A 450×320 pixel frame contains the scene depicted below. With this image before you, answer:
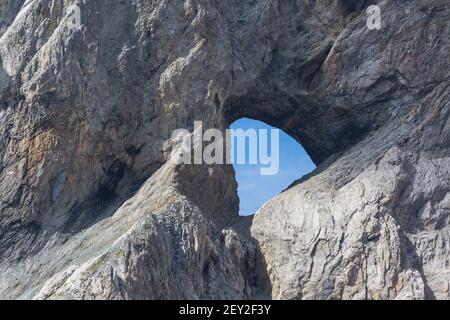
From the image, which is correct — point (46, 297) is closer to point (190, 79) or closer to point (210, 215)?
point (210, 215)

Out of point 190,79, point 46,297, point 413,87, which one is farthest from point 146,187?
point 413,87

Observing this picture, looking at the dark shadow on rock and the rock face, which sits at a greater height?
the rock face

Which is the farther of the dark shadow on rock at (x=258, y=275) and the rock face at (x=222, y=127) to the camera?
the dark shadow on rock at (x=258, y=275)

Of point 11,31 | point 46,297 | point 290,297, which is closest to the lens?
point 46,297

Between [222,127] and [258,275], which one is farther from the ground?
[222,127]

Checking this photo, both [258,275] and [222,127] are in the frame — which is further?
[222,127]

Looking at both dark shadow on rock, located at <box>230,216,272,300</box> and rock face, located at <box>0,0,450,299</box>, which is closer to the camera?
rock face, located at <box>0,0,450,299</box>

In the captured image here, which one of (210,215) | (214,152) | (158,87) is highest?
(158,87)

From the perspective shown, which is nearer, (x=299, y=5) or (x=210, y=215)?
(x=210, y=215)
